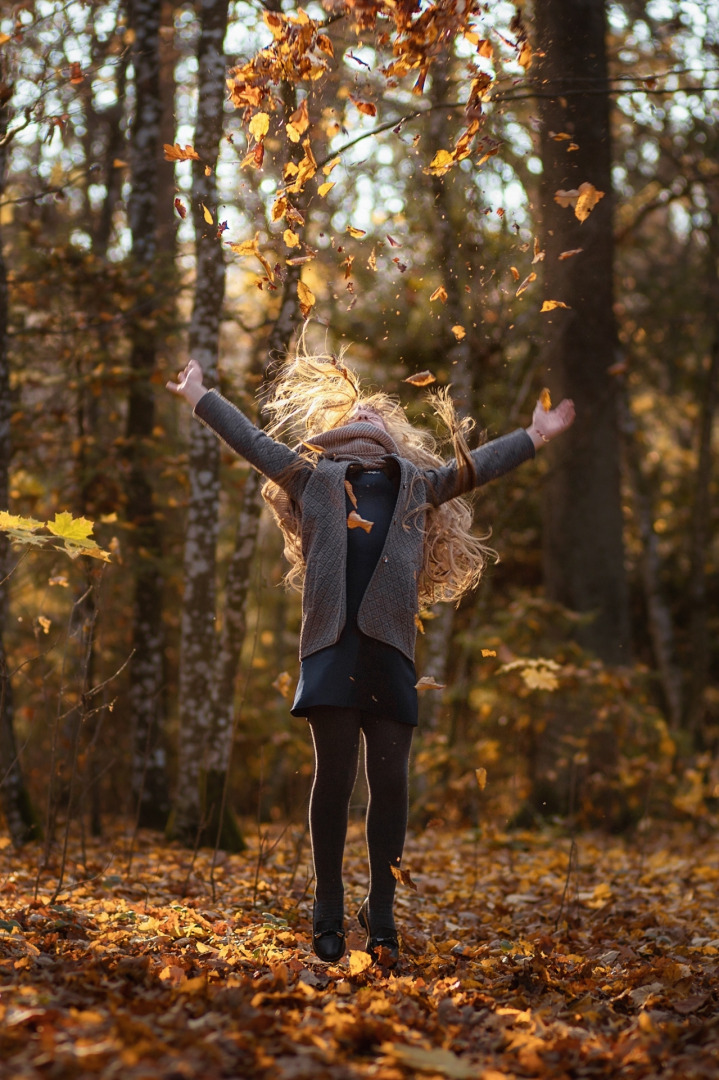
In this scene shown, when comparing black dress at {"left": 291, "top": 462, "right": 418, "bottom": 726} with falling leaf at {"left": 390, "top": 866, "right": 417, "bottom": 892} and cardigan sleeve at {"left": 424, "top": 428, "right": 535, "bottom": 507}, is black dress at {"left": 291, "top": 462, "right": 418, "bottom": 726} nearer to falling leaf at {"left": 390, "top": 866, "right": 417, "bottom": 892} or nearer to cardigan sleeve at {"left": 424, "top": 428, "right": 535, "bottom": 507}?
cardigan sleeve at {"left": 424, "top": 428, "right": 535, "bottom": 507}

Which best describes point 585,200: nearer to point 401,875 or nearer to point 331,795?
point 331,795

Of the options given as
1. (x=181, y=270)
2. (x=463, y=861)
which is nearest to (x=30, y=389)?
(x=181, y=270)

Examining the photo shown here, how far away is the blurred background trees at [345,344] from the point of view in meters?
4.82

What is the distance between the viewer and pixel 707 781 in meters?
9.54

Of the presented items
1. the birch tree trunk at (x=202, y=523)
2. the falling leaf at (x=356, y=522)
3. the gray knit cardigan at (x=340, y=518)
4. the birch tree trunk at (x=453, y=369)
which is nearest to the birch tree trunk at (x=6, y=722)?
the birch tree trunk at (x=202, y=523)

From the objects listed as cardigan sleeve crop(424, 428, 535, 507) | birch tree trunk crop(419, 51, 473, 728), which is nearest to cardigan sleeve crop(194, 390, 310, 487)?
cardigan sleeve crop(424, 428, 535, 507)

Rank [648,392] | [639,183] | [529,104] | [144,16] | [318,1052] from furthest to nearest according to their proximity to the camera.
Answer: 1. [648,392]
2. [639,183]
3. [529,104]
4. [144,16]
5. [318,1052]

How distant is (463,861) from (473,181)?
482 cm

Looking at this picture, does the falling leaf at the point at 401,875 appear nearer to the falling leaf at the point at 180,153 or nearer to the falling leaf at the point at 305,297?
the falling leaf at the point at 305,297

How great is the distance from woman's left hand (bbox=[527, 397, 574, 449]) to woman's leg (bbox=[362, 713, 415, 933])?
1.27 meters

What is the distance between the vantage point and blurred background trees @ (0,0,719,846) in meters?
4.82

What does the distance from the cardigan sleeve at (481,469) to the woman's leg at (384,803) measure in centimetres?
92

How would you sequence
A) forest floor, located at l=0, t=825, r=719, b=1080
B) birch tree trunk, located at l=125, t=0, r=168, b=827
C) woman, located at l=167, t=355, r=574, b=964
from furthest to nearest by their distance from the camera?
birch tree trunk, located at l=125, t=0, r=168, b=827 < woman, located at l=167, t=355, r=574, b=964 < forest floor, located at l=0, t=825, r=719, b=1080

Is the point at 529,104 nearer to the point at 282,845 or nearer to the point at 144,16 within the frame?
the point at 144,16
